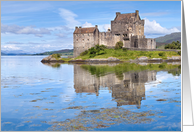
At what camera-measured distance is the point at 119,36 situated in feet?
199

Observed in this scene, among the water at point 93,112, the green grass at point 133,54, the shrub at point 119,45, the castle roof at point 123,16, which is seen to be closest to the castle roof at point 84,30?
the shrub at point 119,45

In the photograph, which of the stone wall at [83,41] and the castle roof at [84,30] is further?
the castle roof at [84,30]

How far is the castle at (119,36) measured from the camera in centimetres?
5932

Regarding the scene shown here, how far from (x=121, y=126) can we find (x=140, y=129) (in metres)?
0.61

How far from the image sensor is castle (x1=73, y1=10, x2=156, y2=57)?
195 feet

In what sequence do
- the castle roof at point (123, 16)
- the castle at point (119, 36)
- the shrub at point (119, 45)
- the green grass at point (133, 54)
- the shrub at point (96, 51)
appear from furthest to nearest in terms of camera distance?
the castle roof at point (123, 16)
the castle at point (119, 36)
the shrub at point (119, 45)
the shrub at point (96, 51)
the green grass at point (133, 54)

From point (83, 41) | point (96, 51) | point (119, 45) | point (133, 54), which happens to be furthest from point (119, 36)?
point (83, 41)

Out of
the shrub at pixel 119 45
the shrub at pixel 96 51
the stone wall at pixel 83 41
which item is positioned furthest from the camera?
the stone wall at pixel 83 41

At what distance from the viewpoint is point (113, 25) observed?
63125mm

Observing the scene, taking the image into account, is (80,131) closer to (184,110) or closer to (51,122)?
(51,122)

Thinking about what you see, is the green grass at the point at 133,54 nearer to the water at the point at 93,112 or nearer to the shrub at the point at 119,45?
the shrub at the point at 119,45

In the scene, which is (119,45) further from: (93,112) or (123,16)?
(93,112)

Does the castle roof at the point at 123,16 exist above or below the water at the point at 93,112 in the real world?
above

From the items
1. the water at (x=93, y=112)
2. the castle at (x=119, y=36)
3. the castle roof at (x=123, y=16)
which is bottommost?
the water at (x=93, y=112)
